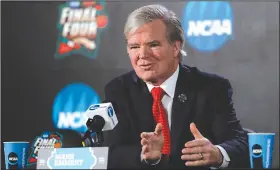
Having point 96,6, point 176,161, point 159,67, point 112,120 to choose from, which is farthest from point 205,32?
point 112,120

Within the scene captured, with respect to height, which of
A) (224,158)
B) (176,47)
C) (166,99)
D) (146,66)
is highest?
(176,47)

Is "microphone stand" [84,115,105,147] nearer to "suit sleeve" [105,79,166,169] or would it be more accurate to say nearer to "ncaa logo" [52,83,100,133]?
"suit sleeve" [105,79,166,169]

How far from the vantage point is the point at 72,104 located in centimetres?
323

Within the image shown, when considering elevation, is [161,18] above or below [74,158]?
above

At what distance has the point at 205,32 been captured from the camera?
317cm

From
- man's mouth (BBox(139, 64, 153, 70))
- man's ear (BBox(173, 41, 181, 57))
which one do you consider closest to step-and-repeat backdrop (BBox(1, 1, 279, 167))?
man's ear (BBox(173, 41, 181, 57))

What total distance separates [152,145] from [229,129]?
0.62 m

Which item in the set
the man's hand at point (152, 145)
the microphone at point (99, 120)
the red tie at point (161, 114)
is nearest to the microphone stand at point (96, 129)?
the microphone at point (99, 120)

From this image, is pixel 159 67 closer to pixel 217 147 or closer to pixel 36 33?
pixel 217 147

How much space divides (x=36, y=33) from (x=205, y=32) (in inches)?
45.8

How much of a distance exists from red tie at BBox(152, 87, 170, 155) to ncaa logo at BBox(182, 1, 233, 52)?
568mm

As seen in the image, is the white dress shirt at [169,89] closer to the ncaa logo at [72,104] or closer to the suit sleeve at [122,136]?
the suit sleeve at [122,136]

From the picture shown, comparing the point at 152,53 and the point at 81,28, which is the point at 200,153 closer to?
the point at 152,53

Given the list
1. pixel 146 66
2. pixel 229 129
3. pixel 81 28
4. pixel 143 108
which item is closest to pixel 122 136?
pixel 143 108
